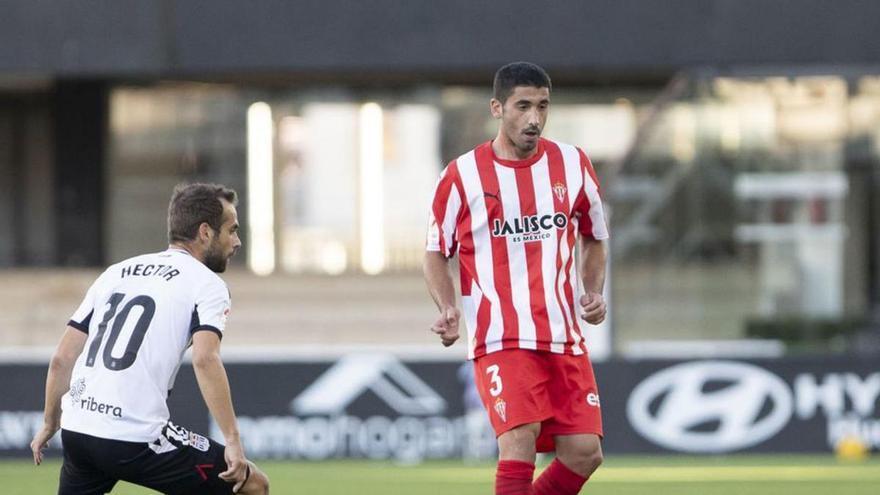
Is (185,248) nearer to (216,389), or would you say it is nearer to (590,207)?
(216,389)

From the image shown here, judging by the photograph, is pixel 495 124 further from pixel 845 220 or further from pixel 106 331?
pixel 106 331

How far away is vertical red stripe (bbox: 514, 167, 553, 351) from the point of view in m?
6.38

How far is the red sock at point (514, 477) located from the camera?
6.29 m

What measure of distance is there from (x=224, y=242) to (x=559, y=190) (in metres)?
1.34

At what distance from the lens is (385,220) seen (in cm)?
2145

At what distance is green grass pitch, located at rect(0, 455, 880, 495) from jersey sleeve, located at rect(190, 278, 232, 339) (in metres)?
5.43

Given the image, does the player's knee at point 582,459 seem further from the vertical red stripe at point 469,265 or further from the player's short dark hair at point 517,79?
the player's short dark hair at point 517,79

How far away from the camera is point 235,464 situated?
5562 mm

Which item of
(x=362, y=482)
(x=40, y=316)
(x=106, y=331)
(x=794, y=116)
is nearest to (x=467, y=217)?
(x=106, y=331)

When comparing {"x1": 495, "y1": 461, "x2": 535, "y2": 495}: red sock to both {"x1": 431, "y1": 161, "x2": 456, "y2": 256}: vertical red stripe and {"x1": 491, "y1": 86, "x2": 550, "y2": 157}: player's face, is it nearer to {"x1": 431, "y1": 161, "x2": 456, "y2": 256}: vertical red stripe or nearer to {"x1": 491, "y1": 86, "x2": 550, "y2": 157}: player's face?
{"x1": 431, "y1": 161, "x2": 456, "y2": 256}: vertical red stripe

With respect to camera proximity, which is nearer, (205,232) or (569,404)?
(205,232)

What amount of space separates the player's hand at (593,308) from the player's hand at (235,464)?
1.42 m

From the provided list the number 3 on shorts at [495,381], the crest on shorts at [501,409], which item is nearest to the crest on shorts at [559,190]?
the number 3 on shorts at [495,381]

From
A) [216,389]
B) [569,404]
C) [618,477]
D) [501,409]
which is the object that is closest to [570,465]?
[569,404]
